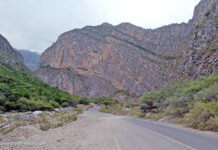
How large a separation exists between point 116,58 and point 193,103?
88461 millimetres

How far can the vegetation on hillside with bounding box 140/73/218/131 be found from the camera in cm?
1312

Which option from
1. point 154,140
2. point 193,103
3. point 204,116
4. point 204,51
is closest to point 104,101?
point 204,51

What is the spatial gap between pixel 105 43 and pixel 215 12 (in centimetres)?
6600

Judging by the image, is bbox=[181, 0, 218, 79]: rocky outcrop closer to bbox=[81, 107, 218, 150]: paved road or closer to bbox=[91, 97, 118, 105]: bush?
bbox=[81, 107, 218, 150]: paved road

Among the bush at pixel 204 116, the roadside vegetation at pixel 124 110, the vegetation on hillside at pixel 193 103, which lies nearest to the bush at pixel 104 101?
the roadside vegetation at pixel 124 110

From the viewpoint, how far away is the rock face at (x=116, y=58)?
9176cm

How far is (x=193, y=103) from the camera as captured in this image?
18.3 meters

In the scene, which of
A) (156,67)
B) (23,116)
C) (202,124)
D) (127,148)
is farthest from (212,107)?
(156,67)

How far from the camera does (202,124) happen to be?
42.2 feet

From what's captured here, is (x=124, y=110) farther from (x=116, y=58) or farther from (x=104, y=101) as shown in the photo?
(x=116, y=58)

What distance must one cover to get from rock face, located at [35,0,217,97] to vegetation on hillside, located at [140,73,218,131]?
51707mm

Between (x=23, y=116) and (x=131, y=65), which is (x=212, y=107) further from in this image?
(x=131, y=65)

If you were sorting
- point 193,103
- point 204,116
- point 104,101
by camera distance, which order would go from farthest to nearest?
point 104,101 → point 193,103 → point 204,116

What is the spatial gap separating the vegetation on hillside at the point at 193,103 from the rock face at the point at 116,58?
51.7 m
